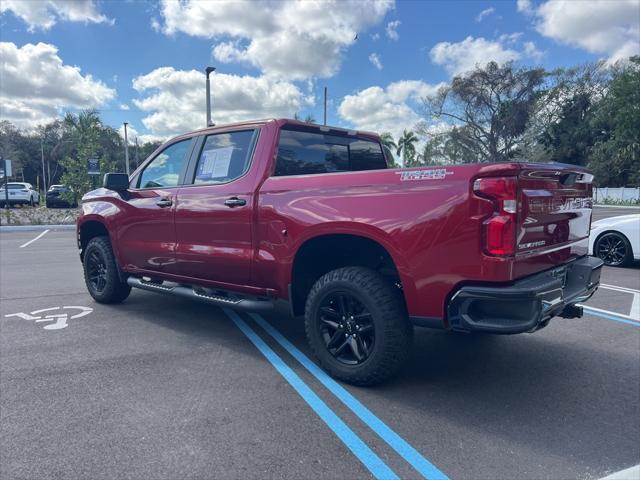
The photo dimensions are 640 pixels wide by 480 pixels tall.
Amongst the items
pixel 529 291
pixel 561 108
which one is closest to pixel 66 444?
pixel 529 291

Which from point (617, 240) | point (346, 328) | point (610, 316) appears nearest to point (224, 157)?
point (346, 328)

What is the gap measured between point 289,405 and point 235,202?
5.65 feet

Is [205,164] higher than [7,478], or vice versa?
[205,164]

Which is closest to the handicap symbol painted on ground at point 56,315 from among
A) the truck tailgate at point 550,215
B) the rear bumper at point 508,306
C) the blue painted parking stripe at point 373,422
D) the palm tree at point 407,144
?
the blue painted parking stripe at point 373,422

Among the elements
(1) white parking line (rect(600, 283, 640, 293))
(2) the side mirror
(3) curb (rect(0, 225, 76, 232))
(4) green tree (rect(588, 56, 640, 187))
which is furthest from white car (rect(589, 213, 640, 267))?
(4) green tree (rect(588, 56, 640, 187))

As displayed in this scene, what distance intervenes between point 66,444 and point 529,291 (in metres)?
2.77

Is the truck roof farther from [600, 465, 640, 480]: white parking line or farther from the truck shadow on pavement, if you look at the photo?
[600, 465, 640, 480]: white parking line

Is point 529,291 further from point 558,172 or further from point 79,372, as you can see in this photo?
point 79,372

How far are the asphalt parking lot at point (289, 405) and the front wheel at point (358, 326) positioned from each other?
0.19 meters

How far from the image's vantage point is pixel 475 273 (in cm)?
277

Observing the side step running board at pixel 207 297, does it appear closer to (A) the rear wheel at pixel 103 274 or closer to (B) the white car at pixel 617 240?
(A) the rear wheel at pixel 103 274

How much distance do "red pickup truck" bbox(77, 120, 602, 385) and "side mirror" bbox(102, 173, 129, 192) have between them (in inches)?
0.5

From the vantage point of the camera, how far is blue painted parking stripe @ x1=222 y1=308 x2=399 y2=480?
246 centimetres

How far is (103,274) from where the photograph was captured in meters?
5.73
